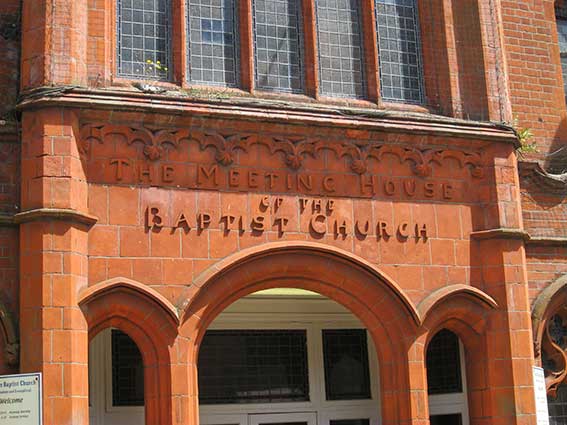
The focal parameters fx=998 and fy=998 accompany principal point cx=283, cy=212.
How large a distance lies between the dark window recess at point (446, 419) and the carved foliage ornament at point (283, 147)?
3509mm

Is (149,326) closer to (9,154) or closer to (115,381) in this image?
(9,154)

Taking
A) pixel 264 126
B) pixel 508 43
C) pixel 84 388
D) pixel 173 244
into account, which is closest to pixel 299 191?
pixel 264 126

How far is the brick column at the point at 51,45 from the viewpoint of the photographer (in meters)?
11.1

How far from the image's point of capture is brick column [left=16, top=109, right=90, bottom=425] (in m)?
10.4

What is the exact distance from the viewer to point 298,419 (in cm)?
1433

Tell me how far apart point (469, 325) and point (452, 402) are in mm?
1814

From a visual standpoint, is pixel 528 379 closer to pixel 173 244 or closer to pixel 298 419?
pixel 298 419

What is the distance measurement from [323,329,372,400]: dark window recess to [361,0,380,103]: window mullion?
3.82 metres

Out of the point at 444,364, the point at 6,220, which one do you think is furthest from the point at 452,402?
the point at 6,220

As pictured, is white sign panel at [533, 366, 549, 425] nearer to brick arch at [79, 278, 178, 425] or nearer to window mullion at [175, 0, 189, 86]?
brick arch at [79, 278, 178, 425]

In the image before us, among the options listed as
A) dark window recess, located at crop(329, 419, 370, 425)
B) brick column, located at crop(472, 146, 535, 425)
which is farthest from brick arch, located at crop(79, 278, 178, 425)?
brick column, located at crop(472, 146, 535, 425)

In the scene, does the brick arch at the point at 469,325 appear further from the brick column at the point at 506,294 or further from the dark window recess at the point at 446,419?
the dark window recess at the point at 446,419

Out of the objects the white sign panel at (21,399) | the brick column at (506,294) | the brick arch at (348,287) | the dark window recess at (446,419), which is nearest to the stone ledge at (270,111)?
the brick column at (506,294)

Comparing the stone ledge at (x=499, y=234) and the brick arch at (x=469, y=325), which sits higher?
the stone ledge at (x=499, y=234)
